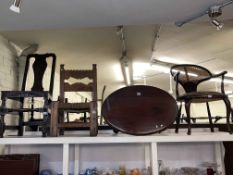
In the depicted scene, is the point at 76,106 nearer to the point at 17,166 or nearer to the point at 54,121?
the point at 54,121

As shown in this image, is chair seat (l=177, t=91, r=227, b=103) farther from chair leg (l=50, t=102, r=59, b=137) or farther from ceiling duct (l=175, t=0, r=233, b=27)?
chair leg (l=50, t=102, r=59, b=137)

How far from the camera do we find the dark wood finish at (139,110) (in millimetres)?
2242

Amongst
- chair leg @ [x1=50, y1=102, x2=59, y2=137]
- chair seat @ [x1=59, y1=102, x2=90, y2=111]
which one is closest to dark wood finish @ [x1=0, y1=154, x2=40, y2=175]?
chair leg @ [x1=50, y1=102, x2=59, y2=137]

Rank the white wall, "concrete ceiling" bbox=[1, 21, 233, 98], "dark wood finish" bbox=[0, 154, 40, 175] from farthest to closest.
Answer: "concrete ceiling" bbox=[1, 21, 233, 98], the white wall, "dark wood finish" bbox=[0, 154, 40, 175]

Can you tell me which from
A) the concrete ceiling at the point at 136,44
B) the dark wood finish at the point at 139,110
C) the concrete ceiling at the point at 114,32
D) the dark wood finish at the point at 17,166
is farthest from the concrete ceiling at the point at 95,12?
the dark wood finish at the point at 17,166

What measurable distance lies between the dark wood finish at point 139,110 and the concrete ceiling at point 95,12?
0.75 metres

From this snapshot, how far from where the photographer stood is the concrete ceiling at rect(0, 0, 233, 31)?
85.9 inches

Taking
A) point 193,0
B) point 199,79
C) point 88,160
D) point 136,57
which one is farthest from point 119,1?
point 136,57

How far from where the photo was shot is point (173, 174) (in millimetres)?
2484

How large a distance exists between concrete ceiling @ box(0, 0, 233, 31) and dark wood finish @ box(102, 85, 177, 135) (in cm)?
75

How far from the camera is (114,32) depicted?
387 centimetres

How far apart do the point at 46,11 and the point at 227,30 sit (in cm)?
284

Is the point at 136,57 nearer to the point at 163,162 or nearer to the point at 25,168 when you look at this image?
the point at 163,162

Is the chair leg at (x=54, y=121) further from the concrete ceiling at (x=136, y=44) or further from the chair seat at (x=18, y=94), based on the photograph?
the concrete ceiling at (x=136, y=44)
